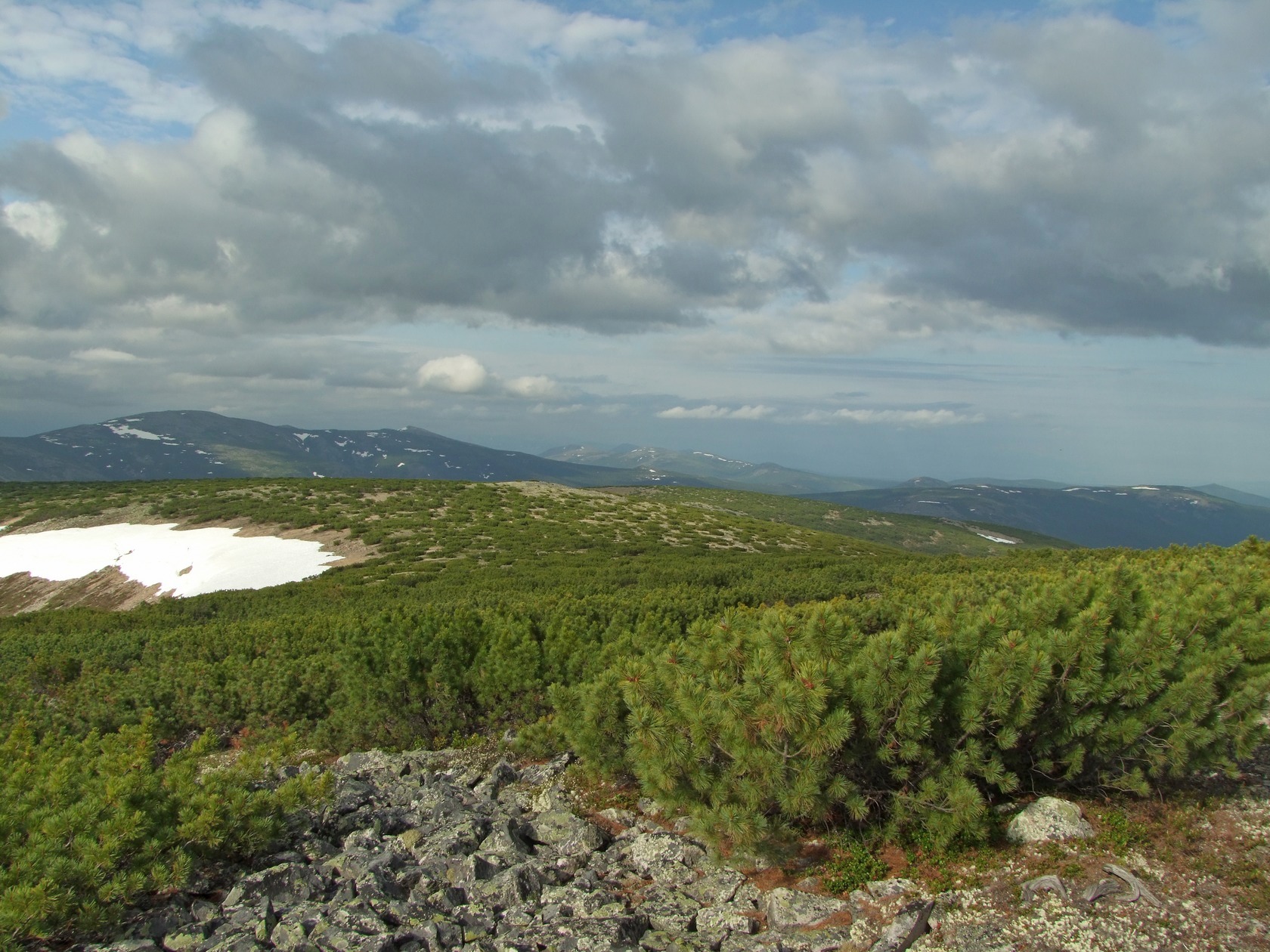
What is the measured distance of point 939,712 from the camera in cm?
696

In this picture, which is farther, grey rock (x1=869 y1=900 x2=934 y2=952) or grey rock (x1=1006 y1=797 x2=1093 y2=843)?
grey rock (x1=1006 y1=797 x2=1093 y2=843)

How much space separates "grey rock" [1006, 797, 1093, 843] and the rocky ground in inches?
4.0

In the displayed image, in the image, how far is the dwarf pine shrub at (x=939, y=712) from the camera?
21.7 ft

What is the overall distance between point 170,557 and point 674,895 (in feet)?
135

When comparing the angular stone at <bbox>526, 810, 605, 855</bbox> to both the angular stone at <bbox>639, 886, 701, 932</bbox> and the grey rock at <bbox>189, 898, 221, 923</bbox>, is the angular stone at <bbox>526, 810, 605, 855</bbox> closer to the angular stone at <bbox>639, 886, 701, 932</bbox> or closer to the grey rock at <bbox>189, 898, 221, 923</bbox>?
the angular stone at <bbox>639, 886, 701, 932</bbox>

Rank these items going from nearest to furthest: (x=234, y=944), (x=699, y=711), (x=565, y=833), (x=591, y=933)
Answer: (x=234, y=944), (x=591, y=933), (x=699, y=711), (x=565, y=833)

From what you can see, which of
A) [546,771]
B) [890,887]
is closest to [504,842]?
[546,771]

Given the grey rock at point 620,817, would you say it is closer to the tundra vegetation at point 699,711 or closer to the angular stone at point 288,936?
the tundra vegetation at point 699,711

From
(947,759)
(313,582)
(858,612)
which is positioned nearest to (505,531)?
(313,582)

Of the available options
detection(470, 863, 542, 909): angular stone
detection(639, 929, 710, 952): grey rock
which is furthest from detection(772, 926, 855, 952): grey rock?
detection(470, 863, 542, 909): angular stone

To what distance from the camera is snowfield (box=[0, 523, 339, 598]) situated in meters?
35.8

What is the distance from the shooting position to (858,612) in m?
10.2

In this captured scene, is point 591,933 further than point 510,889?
No

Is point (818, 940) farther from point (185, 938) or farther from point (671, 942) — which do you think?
point (185, 938)
